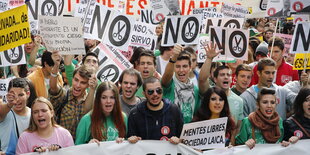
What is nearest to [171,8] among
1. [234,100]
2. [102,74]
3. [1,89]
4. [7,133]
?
[102,74]

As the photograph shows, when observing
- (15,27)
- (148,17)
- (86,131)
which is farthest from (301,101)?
(148,17)

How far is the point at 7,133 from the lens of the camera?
6684mm

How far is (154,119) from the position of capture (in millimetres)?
6840

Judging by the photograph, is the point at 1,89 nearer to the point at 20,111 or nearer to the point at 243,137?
the point at 20,111

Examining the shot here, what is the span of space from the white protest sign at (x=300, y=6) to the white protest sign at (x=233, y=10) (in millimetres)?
2358

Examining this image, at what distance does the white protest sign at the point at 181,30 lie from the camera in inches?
354

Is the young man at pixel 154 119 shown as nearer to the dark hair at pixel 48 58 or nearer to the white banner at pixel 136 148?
the white banner at pixel 136 148

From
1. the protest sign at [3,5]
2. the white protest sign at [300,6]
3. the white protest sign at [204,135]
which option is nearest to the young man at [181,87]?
the white protest sign at [204,135]

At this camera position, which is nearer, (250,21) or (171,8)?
(171,8)

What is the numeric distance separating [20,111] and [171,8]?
15.2ft

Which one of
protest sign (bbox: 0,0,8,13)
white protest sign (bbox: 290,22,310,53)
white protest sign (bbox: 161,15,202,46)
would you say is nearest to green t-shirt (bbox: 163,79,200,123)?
white protest sign (bbox: 161,15,202,46)

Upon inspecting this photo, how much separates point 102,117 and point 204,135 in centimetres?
116

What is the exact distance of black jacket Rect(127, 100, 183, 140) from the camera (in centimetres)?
679

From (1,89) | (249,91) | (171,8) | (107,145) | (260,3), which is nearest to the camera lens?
(107,145)
